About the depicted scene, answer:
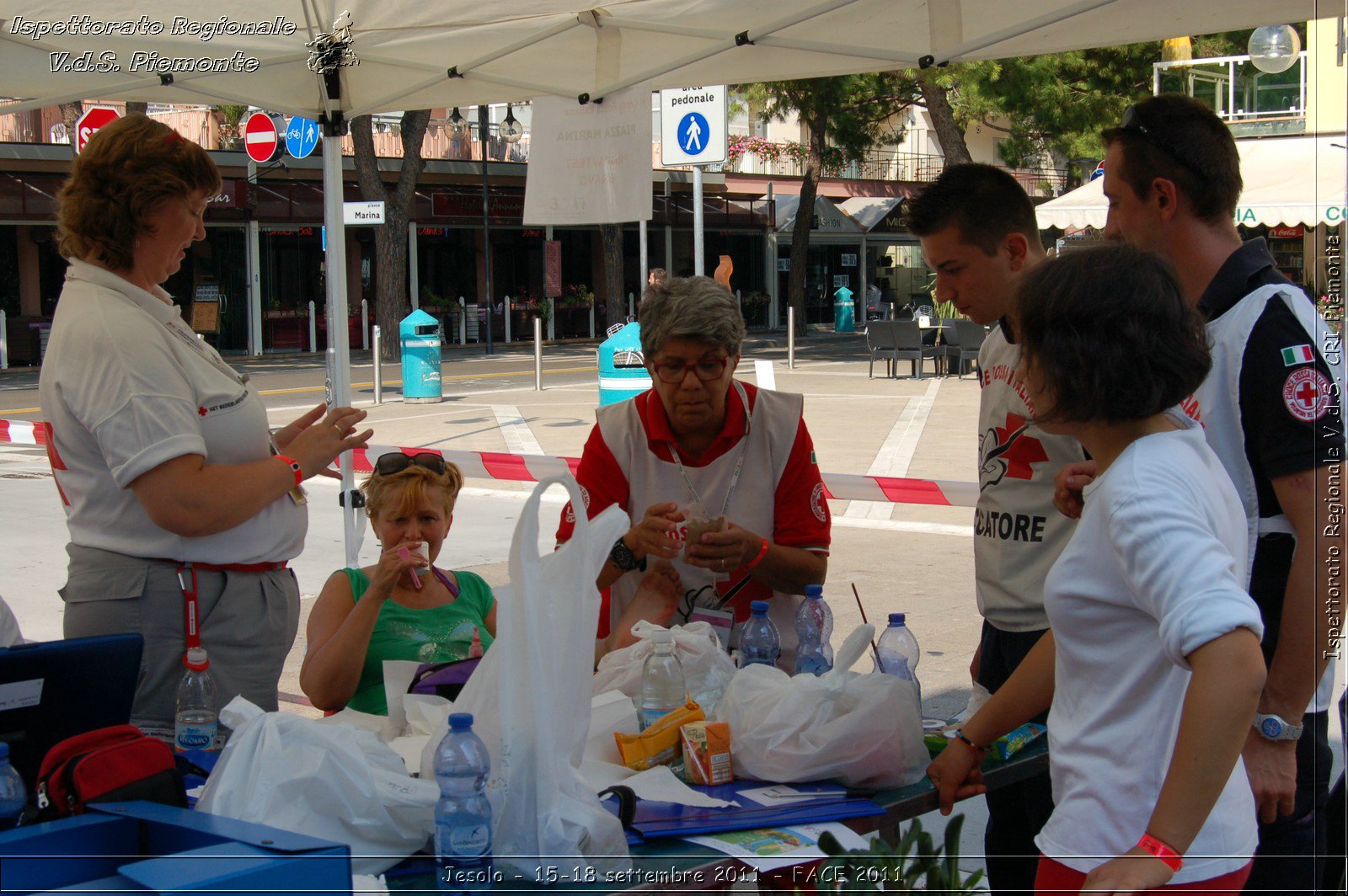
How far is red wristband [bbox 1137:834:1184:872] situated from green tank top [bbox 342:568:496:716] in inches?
78.0

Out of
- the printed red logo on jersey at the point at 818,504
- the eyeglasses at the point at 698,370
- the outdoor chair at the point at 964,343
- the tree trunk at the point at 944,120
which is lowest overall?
the printed red logo on jersey at the point at 818,504

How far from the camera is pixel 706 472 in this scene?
3.32 meters

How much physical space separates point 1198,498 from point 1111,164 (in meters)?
1.17

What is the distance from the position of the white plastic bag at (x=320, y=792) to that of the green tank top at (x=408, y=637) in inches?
43.6

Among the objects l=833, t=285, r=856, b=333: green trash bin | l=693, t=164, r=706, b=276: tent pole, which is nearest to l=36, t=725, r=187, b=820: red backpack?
l=693, t=164, r=706, b=276: tent pole

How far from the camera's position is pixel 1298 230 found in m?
24.2

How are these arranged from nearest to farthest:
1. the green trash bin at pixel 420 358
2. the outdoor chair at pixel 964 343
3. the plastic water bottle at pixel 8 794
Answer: the plastic water bottle at pixel 8 794 < the green trash bin at pixel 420 358 < the outdoor chair at pixel 964 343

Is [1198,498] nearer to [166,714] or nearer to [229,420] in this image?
[229,420]

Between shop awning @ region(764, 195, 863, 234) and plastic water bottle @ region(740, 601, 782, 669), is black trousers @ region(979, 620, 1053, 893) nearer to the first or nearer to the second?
plastic water bottle @ region(740, 601, 782, 669)

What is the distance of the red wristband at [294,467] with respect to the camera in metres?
2.98

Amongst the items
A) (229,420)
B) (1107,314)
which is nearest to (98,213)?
(229,420)

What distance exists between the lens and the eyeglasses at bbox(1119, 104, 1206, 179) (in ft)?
8.19

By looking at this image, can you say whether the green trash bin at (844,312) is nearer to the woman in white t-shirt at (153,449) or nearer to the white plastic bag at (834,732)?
the woman in white t-shirt at (153,449)

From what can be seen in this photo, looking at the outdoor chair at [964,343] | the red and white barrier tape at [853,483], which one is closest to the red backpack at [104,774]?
the red and white barrier tape at [853,483]
